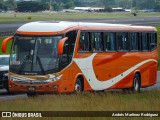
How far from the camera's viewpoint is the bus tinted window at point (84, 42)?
25375mm

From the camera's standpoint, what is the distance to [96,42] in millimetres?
26547

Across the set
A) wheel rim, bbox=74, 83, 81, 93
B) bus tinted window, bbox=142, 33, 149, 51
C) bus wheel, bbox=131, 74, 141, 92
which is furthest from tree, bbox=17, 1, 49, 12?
wheel rim, bbox=74, 83, 81, 93

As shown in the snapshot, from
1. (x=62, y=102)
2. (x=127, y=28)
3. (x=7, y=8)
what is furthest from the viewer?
(x=7, y=8)

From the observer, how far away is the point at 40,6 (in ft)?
513

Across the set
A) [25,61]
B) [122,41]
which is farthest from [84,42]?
[122,41]

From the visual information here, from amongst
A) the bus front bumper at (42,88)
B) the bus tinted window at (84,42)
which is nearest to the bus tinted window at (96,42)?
the bus tinted window at (84,42)

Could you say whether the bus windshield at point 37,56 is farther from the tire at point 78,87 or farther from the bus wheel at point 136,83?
the bus wheel at point 136,83

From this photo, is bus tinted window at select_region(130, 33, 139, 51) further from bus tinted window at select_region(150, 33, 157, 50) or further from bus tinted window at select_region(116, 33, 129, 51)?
bus tinted window at select_region(150, 33, 157, 50)

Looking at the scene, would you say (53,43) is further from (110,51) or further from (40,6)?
(40,6)

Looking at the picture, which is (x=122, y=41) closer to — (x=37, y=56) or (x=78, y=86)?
(x=78, y=86)

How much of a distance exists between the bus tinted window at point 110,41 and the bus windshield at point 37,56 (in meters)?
3.37

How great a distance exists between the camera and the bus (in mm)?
24047

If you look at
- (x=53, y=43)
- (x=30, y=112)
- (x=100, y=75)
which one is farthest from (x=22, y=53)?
(x=30, y=112)

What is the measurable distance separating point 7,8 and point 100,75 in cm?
15354
